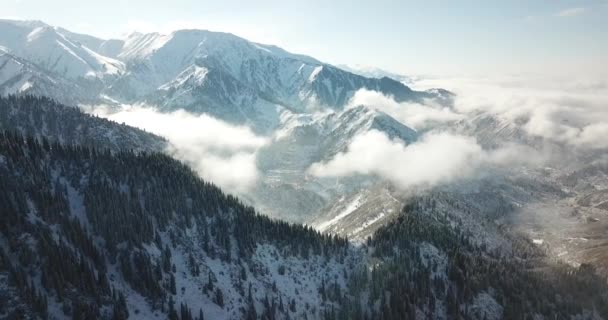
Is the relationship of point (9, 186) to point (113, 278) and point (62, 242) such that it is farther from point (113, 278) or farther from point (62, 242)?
point (113, 278)

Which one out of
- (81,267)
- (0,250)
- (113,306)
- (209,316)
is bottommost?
(209,316)

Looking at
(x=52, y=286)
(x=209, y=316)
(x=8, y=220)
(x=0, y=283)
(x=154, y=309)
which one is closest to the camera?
(x=0, y=283)

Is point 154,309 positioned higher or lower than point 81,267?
lower

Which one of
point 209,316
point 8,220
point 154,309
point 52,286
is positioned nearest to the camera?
point 52,286

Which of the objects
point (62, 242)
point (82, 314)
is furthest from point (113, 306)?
point (62, 242)

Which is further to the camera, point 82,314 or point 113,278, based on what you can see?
point 113,278

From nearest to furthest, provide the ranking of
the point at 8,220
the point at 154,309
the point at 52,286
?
the point at 52,286 < the point at 8,220 < the point at 154,309

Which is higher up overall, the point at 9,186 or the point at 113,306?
the point at 9,186

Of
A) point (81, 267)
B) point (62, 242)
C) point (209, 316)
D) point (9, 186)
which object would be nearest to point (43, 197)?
point (9, 186)

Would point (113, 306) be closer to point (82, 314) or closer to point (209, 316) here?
point (82, 314)
